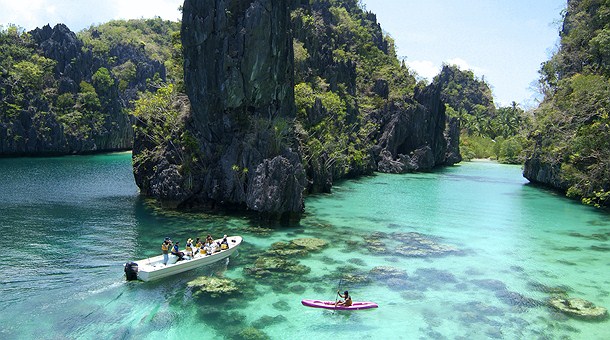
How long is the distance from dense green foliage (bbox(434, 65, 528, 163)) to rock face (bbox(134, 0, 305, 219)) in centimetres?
7425

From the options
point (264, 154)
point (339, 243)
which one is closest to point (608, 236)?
point (339, 243)

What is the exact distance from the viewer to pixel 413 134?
297 ft

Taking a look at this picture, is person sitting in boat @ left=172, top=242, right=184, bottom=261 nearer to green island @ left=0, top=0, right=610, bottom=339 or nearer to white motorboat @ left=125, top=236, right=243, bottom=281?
white motorboat @ left=125, top=236, right=243, bottom=281

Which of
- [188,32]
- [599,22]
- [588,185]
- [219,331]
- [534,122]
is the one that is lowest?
[219,331]

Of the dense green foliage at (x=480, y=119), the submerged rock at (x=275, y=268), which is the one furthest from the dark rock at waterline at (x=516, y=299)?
the dense green foliage at (x=480, y=119)

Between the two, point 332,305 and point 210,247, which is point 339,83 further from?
point 332,305

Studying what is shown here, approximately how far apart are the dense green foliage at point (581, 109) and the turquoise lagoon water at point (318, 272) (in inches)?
181

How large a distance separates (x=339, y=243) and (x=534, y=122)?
4044 cm

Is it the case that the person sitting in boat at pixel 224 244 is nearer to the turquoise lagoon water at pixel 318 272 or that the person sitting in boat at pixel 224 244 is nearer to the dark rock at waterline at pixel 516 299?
the turquoise lagoon water at pixel 318 272

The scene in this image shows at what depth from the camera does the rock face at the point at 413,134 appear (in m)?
86.2

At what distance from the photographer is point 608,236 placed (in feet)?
116

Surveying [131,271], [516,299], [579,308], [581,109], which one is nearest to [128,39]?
[581,109]

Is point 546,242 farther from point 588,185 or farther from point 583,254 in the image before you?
point 588,185

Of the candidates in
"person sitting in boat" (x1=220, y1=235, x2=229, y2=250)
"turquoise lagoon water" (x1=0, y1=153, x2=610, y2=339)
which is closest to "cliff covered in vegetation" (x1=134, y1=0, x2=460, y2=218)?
"turquoise lagoon water" (x1=0, y1=153, x2=610, y2=339)
